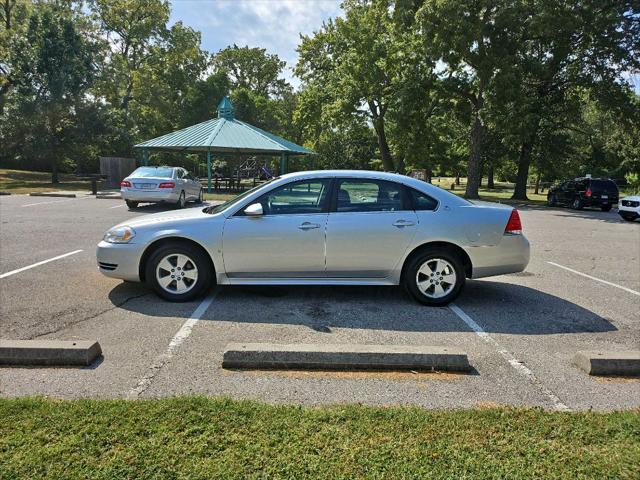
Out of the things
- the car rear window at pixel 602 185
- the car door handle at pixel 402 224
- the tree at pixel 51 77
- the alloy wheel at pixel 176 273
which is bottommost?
the alloy wheel at pixel 176 273

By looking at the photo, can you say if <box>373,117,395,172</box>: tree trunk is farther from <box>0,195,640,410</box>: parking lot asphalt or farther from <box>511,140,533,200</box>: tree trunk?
<box>0,195,640,410</box>: parking lot asphalt

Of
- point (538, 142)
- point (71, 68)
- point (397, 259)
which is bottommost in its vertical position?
point (397, 259)

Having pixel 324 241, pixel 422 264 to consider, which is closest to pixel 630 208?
pixel 422 264

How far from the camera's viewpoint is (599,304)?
6012mm

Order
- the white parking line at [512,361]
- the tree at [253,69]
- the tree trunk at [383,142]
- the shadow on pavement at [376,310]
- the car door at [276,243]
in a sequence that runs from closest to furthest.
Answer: the white parking line at [512,361] → the shadow on pavement at [376,310] → the car door at [276,243] → the tree trunk at [383,142] → the tree at [253,69]

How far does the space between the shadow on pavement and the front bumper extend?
343mm

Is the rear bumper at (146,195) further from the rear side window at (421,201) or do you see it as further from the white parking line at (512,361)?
the white parking line at (512,361)

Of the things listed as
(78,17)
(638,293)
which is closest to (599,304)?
(638,293)

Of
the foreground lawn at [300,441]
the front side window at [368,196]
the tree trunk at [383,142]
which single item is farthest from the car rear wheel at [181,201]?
the tree trunk at [383,142]

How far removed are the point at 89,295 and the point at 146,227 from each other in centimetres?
120

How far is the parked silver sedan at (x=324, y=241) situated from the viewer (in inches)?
213

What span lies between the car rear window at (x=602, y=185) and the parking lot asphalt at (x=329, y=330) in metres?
18.5

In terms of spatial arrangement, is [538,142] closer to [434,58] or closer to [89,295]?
[434,58]

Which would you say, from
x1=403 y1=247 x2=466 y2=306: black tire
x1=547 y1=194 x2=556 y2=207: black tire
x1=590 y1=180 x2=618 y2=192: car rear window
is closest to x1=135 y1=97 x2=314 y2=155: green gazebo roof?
x1=547 y1=194 x2=556 y2=207: black tire
